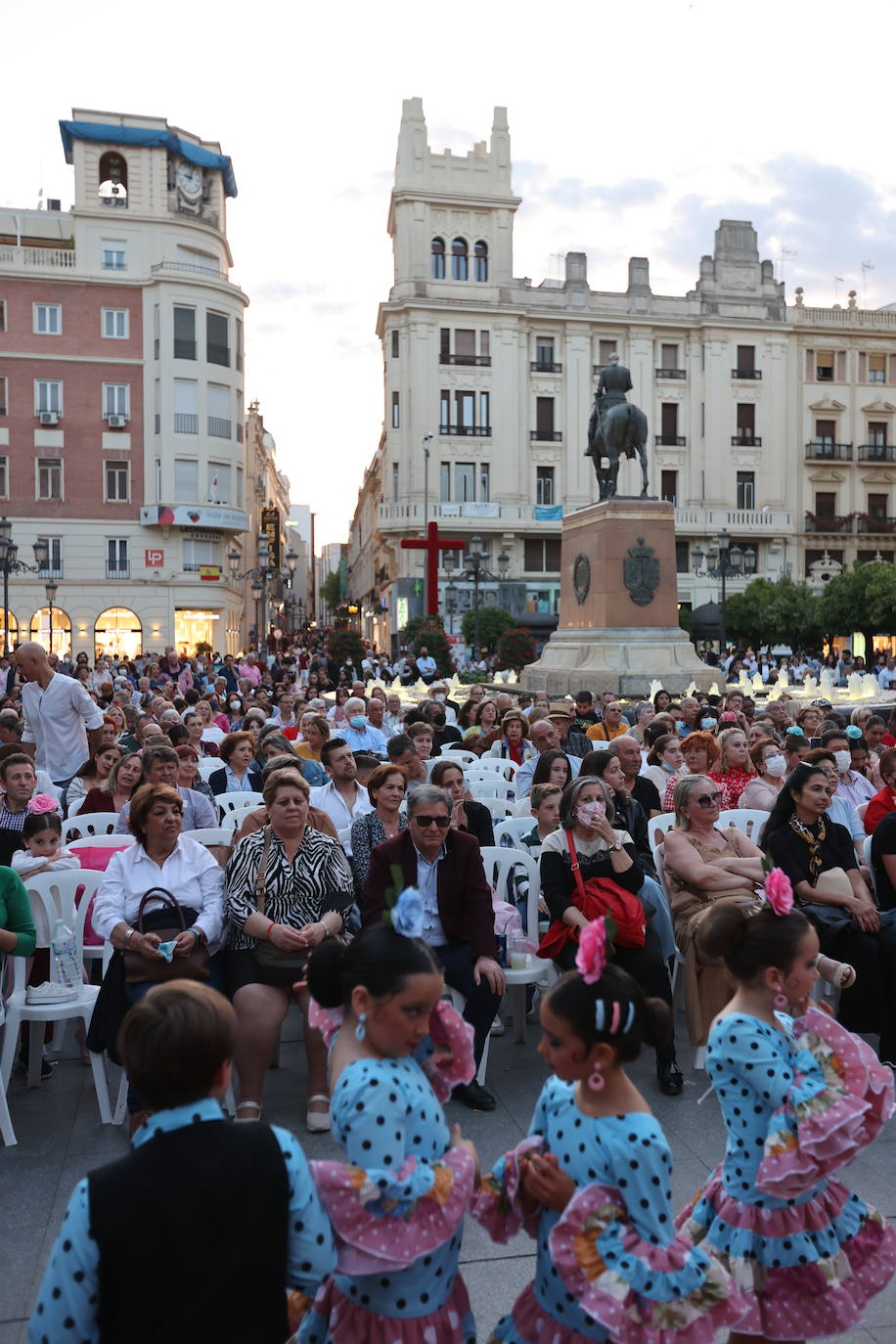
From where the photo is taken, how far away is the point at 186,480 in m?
43.4

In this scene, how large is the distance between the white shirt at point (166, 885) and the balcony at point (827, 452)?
51943mm

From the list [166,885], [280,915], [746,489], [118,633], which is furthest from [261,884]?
[746,489]

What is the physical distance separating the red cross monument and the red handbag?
35.7 meters

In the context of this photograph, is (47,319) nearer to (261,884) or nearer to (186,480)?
(186,480)

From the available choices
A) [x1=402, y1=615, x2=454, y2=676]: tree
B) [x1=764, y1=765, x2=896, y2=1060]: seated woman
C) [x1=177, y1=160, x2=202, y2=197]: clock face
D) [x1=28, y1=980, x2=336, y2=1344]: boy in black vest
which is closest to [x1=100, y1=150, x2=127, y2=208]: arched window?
[x1=177, y1=160, x2=202, y2=197]: clock face

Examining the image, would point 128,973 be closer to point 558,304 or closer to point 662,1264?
point 662,1264

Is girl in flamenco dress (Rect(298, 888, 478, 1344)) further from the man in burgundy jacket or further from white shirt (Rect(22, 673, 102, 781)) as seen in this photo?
white shirt (Rect(22, 673, 102, 781))

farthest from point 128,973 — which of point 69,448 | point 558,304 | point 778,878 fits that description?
point 558,304

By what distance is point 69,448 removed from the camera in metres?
43.0

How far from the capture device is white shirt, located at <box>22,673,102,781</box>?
8.43 m

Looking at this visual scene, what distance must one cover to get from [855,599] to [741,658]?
8.27m

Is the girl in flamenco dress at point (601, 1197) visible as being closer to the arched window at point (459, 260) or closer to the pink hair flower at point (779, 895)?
the pink hair flower at point (779, 895)

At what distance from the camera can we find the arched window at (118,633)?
42.5m

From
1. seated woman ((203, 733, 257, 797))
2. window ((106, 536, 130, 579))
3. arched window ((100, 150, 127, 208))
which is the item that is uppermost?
arched window ((100, 150, 127, 208))
